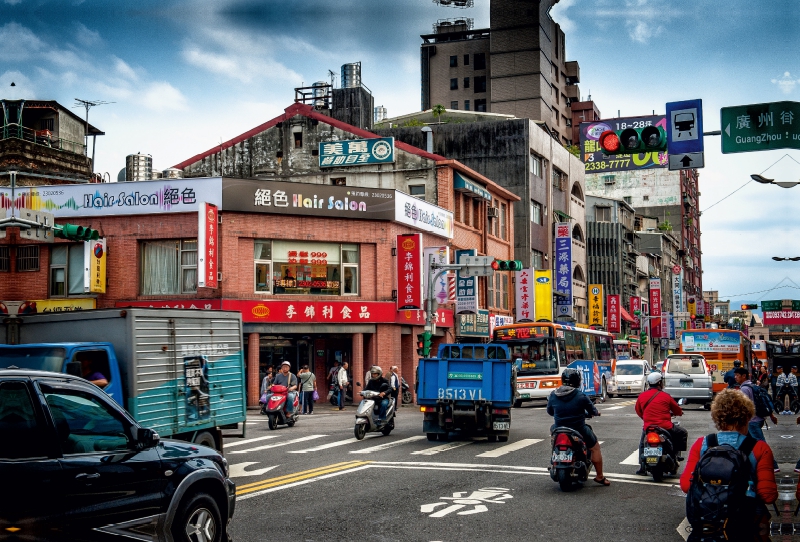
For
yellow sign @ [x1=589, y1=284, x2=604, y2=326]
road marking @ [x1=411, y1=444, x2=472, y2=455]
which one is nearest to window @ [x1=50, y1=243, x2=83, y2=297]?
road marking @ [x1=411, y1=444, x2=472, y2=455]

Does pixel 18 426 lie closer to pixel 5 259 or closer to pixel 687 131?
pixel 687 131

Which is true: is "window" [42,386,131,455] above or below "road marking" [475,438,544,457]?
above

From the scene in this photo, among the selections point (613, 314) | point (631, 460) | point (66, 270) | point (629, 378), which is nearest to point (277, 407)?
point (631, 460)

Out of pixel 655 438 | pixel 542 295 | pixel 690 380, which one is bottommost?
pixel 690 380

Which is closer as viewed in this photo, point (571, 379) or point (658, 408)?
point (571, 379)

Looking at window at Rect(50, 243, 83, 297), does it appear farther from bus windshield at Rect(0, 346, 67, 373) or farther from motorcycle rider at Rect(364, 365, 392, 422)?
bus windshield at Rect(0, 346, 67, 373)

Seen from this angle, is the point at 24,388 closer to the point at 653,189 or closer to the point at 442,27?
the point at 442,27

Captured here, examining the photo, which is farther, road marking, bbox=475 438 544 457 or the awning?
the awning

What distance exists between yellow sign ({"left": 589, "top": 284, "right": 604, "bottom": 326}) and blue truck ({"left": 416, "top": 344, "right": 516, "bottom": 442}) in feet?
177

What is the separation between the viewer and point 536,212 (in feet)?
199

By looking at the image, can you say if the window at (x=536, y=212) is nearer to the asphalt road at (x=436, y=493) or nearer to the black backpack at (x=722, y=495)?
the asphalt road at (x=436, y=493)

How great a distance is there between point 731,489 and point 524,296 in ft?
158

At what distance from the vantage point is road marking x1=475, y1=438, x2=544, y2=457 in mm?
17391

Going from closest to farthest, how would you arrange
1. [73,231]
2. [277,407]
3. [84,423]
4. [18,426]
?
[18,426] → [84,423] → [73,231] → [277,407]
